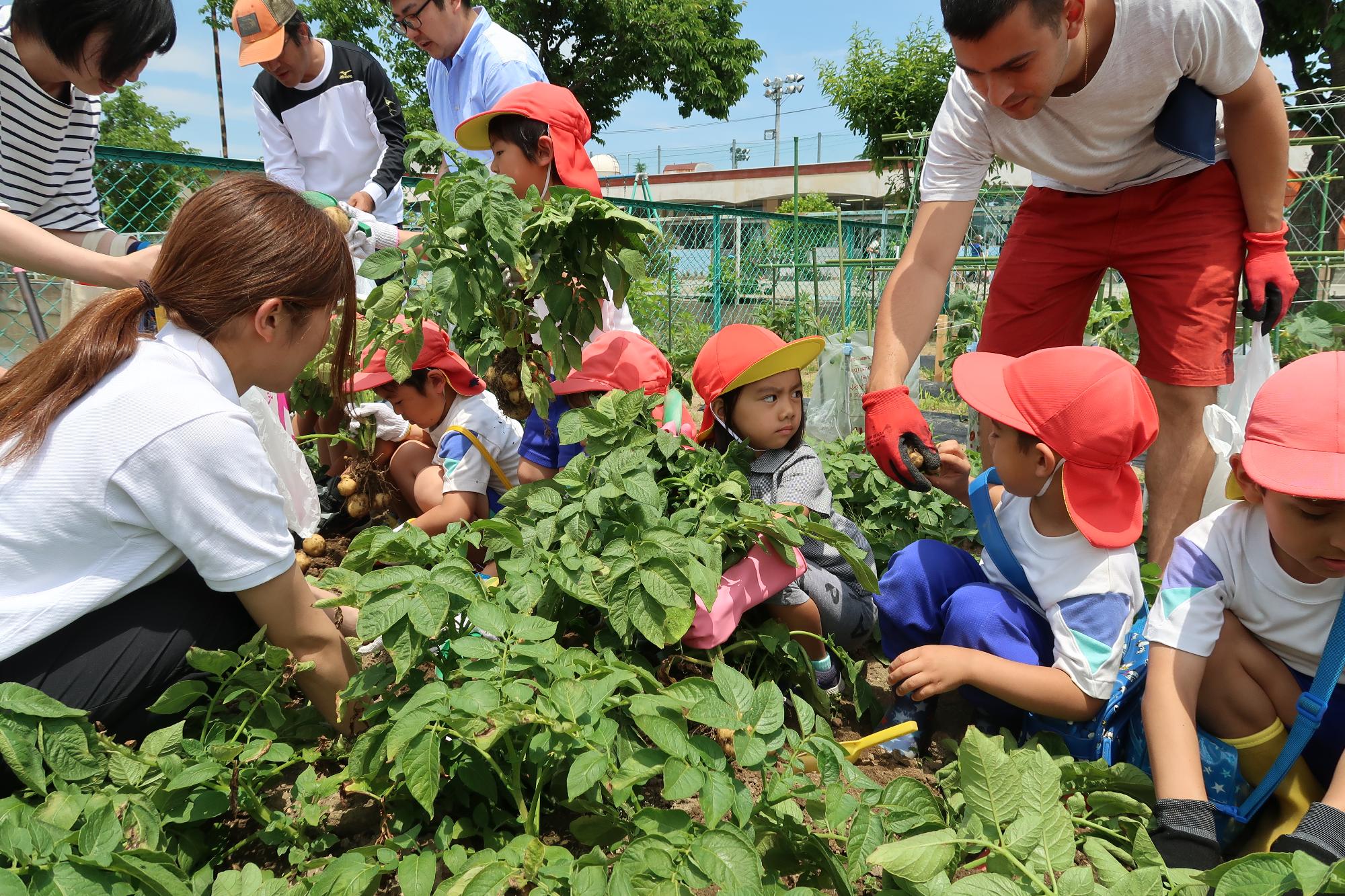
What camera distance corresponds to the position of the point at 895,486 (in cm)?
264

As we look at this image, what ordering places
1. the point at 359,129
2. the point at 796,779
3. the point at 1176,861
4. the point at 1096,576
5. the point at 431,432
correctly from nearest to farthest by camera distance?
the point at 796,779, the point at 1176,861, the point at 1096,576, the point at 431,432, the point at 359,129

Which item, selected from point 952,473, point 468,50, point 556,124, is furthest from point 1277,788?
point 468,50

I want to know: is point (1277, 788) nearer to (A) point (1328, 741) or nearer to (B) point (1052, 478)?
(A) point (1328, 741)

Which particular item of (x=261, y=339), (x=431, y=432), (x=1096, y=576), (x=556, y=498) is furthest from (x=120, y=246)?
(x=1096, y=576)

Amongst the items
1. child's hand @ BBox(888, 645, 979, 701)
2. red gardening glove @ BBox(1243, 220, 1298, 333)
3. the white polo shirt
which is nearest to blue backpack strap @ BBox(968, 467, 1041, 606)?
child's hand @ BBox(888, 645, 979, 701)

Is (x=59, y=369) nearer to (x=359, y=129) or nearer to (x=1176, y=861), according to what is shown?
(x=1176, y=861)

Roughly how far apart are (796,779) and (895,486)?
1501 mm

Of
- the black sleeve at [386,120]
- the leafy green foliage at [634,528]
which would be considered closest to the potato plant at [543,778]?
the leafy green foliage at [634,528]

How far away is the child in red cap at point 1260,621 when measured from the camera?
137cm

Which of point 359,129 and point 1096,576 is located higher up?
point 359,129

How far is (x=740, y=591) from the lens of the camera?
186 cm

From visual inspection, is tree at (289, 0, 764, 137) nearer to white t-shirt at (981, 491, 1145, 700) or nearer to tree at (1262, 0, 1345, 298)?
tree at (1262, 0, 1345, 298)

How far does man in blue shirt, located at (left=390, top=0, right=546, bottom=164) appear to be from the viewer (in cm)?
301

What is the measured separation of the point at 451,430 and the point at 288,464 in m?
0.66
